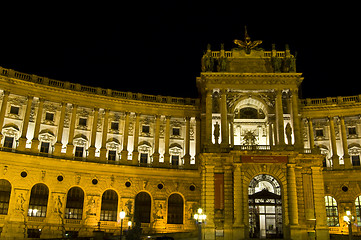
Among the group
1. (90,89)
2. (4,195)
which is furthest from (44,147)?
(90,89)

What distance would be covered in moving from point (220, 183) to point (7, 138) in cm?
2664

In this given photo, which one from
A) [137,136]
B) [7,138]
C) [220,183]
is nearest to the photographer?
[220,183]

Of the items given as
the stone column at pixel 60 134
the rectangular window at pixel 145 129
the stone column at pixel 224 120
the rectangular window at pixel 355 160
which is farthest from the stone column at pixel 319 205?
the stone column at pixel 60 134

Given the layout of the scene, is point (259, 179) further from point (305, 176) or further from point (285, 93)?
point (285, 93)

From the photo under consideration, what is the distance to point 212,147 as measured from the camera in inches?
1816

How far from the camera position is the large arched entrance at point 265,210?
142 feet

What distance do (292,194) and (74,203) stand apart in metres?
26.2

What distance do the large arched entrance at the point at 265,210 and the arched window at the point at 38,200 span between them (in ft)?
79.8

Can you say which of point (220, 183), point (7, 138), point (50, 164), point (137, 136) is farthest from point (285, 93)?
point (7, 138)

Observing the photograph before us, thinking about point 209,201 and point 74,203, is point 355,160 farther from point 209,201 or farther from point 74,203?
point 74,203

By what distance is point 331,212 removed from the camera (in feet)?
165

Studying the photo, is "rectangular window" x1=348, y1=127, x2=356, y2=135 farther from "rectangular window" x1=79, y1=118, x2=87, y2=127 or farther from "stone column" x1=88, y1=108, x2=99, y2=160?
"rectangular window" x1=79, y1=118, x2=87, y2=127

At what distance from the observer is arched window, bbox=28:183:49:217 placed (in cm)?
4541

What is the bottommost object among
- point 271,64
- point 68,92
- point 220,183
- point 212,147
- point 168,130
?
point 220,183
